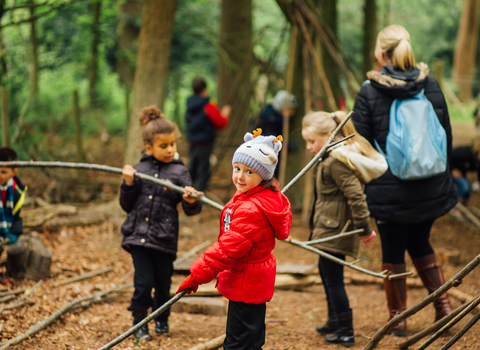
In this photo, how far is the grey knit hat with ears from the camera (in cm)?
220

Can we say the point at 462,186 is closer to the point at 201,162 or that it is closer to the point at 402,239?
the point at 201,162

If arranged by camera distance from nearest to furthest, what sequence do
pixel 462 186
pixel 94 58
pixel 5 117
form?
pixel 5 117, pixel 462 186, pixel 94 58

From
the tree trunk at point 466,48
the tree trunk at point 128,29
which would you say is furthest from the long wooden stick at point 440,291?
the tree trunk at point 466,48

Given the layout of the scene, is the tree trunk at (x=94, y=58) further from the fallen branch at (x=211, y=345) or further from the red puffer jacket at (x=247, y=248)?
the red puffer jacket at (x=247, y=248)

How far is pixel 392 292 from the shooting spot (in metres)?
3.24

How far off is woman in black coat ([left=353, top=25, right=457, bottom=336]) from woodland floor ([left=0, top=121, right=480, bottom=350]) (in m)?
0.53

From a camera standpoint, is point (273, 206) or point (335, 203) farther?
point (335, 203)

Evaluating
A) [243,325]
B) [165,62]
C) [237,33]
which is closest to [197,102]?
[165,62]

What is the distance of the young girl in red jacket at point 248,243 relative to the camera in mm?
2172

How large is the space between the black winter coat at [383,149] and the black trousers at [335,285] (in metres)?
0.44

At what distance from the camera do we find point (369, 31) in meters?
11.6

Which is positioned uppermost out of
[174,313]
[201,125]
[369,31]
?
[369,31]

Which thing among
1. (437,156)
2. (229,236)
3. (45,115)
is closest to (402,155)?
(437,156)

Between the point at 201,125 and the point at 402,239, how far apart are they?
14.6ft
